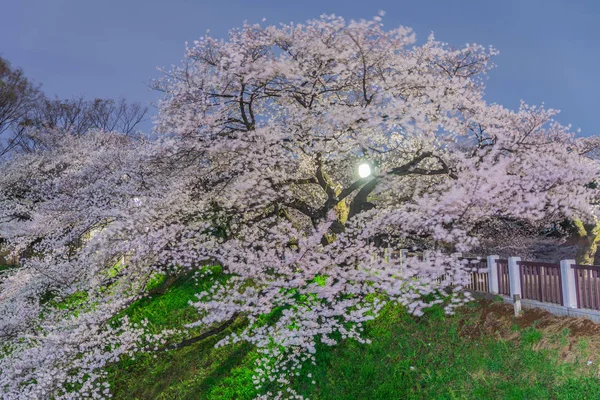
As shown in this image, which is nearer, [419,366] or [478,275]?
[419,366]

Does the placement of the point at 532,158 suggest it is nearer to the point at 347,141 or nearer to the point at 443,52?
the point at 443,52

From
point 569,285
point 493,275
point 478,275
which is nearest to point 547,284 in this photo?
point 569,285

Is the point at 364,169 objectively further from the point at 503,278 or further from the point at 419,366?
the point at 419,366

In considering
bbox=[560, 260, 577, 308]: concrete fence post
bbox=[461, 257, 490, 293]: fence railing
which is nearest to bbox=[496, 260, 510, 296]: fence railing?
bbox=[461, 257, 490, 293]: fence railing

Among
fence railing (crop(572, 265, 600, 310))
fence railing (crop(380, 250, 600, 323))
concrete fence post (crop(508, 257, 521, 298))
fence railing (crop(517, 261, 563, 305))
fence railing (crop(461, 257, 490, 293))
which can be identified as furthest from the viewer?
fence railing (crop(461, 257, 490, 293))

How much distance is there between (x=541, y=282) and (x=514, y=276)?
0.80m

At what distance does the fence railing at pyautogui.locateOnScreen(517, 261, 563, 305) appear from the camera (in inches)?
434

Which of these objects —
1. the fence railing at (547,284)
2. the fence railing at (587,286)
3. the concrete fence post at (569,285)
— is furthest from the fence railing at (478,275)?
the fence railing at (587,286)

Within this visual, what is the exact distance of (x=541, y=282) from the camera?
11.4 meters

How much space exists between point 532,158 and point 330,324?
7219 mm

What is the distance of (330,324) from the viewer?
12180 millimetres

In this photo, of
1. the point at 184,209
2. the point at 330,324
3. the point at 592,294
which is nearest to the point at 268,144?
the point at 184,209

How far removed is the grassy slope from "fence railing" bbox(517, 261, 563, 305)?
773mm

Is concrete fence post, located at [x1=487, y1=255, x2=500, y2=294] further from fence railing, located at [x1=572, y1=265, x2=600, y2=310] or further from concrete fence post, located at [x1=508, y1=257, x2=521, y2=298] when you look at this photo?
fence railing, located at [x1=572, y1=265, x2=600, y2=310]
